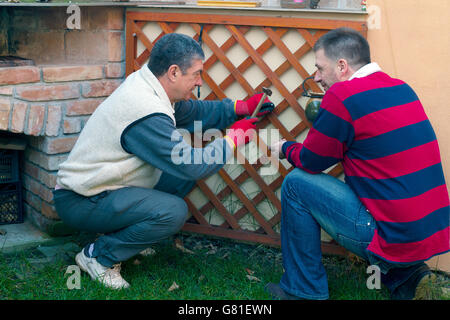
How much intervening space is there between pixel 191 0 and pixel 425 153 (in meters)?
2.26

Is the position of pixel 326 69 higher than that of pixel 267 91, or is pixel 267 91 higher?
pixel 326 69

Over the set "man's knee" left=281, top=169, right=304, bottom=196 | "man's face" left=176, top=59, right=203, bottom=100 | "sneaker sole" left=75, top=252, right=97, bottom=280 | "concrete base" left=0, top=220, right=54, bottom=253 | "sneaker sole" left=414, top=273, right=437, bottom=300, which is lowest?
"concrete base" left=0, top=220, right=54, bottom=253

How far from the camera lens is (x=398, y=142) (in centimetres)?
194

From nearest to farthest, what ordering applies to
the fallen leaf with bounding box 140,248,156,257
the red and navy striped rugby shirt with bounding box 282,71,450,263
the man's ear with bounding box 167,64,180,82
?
the red and navy striped rugby shirt with bounding box 282,71,450,263, the man's ear with bounding box 167,64,180,82, the fallen leaf with bounding box 140,248,156,257

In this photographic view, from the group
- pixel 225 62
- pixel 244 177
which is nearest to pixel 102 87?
pixel 225 62

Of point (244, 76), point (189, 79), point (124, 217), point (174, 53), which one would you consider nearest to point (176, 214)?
point (124, 217)

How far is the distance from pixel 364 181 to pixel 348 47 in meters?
0.52

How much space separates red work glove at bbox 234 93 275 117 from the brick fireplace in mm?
760

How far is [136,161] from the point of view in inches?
92.3

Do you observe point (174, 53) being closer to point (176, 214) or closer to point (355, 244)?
point (176, 214)

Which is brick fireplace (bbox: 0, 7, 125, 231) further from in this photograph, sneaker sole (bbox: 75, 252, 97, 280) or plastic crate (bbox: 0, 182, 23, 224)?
sneaker sole (bbox: 75, 252, 97, 280)

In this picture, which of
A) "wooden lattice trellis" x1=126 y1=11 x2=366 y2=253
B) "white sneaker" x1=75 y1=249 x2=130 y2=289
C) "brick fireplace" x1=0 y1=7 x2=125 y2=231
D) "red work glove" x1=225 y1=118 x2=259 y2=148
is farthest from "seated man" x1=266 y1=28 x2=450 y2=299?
"brick fireplace" x1=0 y1=7 x2=125 y2=231

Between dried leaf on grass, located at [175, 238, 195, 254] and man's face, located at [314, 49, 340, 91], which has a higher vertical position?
man's face, located at [314, 49, 340, 91]

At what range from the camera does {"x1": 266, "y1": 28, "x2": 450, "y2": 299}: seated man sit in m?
1.95
